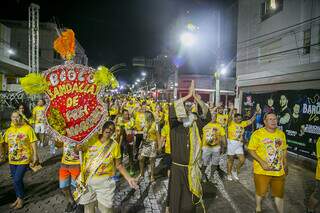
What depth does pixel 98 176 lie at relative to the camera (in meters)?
3.91

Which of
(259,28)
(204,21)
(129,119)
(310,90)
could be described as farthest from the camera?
(204,21)

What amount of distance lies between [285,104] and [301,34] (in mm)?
3775

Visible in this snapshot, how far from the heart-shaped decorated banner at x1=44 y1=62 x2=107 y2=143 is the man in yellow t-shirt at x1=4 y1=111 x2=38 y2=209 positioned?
2282 millimetres

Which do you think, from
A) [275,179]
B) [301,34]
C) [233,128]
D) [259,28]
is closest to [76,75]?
[275,179]

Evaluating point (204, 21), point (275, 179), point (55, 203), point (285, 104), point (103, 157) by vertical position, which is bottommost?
point (55, 203)

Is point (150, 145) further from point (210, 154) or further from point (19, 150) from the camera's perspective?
point (19, 150)

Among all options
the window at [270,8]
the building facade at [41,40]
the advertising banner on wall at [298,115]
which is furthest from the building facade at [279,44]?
the building facade at [41,40]

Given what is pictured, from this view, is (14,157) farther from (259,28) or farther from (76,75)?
(259,28)

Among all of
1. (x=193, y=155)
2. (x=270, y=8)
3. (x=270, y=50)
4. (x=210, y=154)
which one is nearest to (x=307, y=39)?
(x=270, y=50)

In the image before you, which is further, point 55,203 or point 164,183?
point 164,183

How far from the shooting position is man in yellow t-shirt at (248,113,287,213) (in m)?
4.84

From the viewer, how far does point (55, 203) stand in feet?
19.0

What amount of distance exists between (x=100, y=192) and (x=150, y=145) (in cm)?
349

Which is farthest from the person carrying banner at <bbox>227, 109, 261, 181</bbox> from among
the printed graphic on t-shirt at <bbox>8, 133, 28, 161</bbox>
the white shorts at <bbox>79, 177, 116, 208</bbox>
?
the printed graphic on t-shirt at <bbox>8, 133, 28, 161</bbox>
